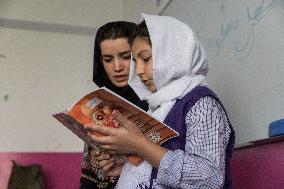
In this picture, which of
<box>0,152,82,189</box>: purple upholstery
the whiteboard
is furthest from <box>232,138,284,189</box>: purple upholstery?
<box>0,152,82,189</box>: purple upholstery

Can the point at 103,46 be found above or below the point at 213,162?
above

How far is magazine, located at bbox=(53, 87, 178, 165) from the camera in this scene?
2.74ft

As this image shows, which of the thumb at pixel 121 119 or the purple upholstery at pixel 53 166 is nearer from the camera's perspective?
the thumb at pixel 121 119

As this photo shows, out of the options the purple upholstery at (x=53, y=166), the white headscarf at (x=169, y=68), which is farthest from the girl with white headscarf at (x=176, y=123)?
the purple upholstery at (x=53, y=166)

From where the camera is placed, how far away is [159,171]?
79 centimetres

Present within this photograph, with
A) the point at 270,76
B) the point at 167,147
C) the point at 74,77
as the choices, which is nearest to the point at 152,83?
the point at 167,147

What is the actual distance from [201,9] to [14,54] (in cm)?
131

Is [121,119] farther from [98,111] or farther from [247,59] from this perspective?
[247,59]

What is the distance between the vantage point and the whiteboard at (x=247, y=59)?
3.30ft

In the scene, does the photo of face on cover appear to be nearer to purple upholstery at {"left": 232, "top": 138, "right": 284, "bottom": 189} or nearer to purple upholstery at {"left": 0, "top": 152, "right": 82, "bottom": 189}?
purple upholstery at {"left": 232, "top": 138, "right": 284, "bottom": 189}

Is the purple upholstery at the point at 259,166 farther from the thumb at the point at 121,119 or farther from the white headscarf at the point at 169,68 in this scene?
the thumb at the point at 121,119

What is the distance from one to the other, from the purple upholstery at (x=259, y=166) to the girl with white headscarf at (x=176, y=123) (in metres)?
0.10

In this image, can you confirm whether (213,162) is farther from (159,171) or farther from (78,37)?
(78,37)

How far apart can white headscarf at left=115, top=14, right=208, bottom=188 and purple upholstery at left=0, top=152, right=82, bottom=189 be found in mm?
1420
